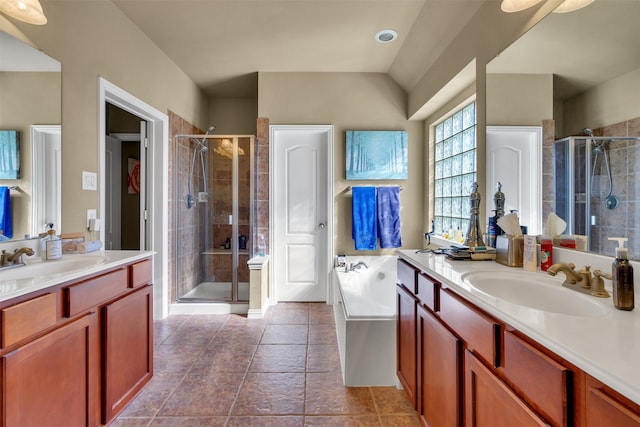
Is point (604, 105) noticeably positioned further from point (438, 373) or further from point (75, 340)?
point (75, 340)

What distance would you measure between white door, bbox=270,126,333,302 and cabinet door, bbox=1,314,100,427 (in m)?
2.21

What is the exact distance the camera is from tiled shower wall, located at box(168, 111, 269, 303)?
3.11 meters

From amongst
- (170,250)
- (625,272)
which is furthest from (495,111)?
(170,250)

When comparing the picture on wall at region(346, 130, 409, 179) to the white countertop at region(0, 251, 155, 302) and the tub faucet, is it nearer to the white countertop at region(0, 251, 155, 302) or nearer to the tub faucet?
the tub faucet

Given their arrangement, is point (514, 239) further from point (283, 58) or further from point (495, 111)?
point (283, 58)

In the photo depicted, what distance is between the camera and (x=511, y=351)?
0.82 m

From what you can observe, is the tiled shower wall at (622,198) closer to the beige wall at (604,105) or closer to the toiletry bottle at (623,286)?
the beige wall at (604,105)

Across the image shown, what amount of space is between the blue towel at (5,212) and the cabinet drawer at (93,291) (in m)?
0.54

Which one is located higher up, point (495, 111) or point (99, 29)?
point (99, 29)

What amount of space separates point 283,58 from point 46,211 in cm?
240

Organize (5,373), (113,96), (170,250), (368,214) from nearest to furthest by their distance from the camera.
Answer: (5,373)
(113,96)
(170,250)
(368,214)

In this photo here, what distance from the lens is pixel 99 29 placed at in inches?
80.7

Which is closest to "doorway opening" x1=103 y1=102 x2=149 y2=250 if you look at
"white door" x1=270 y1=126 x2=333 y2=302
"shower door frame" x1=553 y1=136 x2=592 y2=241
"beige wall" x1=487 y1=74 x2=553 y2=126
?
"white door" x1=270 y1=126 x2=333 y2=302

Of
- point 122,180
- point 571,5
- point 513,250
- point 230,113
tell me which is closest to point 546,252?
point 513,250
